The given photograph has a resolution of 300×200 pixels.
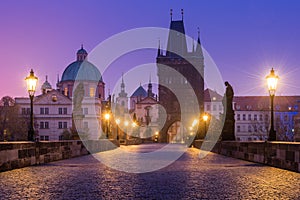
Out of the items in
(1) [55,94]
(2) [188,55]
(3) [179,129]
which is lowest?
(3) [179,129]

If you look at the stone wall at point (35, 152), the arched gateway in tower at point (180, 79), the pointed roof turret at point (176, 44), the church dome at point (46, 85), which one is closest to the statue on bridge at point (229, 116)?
the stone wall at point (35, 152)

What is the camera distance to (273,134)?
61.4 feet

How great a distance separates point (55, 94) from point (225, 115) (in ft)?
216

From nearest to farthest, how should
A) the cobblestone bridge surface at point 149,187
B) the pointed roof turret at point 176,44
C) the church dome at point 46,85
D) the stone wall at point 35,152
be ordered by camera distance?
the cobblestone bridge surface at point 149,187 → the stone wall at point 35,152 → the pointed roof turret at point 176,44 → the church dome at point 46,85

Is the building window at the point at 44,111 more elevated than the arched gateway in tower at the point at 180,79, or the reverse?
the arched gateway in tower at the point at 180,79

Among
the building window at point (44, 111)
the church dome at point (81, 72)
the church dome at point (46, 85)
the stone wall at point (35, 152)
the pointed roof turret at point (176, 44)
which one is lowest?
the stone wall at point (35, 152)

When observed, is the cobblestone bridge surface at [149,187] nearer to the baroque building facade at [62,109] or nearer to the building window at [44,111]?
the baroque building facade at [62,109]

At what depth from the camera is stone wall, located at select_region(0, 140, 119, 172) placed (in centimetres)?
1398

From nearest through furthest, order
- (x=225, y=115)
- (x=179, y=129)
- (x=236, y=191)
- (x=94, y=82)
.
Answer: (x=236, y=191) → (x=225, y=115) → (x=94, y=82) → (x=179, y=129)

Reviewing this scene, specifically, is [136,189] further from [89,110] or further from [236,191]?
[89,110]

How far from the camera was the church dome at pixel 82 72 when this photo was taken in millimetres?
109188

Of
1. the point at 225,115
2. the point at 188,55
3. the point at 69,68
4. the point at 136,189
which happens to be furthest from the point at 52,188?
the point at 69,68

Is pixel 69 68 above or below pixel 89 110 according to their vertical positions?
above

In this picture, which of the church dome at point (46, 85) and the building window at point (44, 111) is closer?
the building window at point (44, 111)
